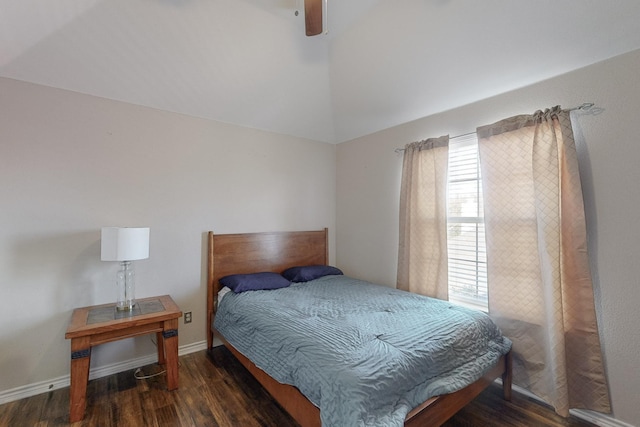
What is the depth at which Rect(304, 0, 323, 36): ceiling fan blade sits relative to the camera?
1.55 meters

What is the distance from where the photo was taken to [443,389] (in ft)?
5.06

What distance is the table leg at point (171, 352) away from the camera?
2.15 meters

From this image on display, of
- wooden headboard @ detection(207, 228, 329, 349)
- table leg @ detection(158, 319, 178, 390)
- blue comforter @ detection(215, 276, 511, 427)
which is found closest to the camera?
blue comforter @ detection(215, 276, 511, 427)

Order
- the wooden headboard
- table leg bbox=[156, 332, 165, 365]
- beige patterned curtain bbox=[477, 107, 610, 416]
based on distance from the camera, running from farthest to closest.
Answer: the wooden headboard < table leg bbox=[156, 332, 165, 365] < beige patterned curtain bbox=[477, 107, 610, 416]

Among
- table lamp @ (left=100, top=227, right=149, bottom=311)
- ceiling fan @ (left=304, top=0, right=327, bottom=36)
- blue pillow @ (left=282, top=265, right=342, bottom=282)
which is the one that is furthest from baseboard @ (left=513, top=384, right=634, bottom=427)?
table lamp @ (left=100, top=227, right=149, bottom=311)

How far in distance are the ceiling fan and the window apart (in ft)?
5.44

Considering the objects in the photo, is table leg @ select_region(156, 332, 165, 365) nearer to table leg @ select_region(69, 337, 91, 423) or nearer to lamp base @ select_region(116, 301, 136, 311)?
lamp base @ select_region(116, 301, 136, 311)

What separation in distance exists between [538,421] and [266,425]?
1794 millimetres

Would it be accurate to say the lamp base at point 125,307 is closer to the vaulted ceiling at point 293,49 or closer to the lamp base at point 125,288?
the lamp base at point 125,288

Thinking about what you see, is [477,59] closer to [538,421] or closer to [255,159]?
[255,159]

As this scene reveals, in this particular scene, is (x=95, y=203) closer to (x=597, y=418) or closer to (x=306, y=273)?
(x=306, y=273)

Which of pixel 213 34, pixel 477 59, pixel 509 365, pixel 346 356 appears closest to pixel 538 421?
pixel 509 365

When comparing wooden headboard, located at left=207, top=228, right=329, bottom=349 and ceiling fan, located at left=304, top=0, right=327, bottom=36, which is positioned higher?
ceiling fan, located at left=304, top=0, right=327, bottom=36

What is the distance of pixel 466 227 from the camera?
2.64 m
